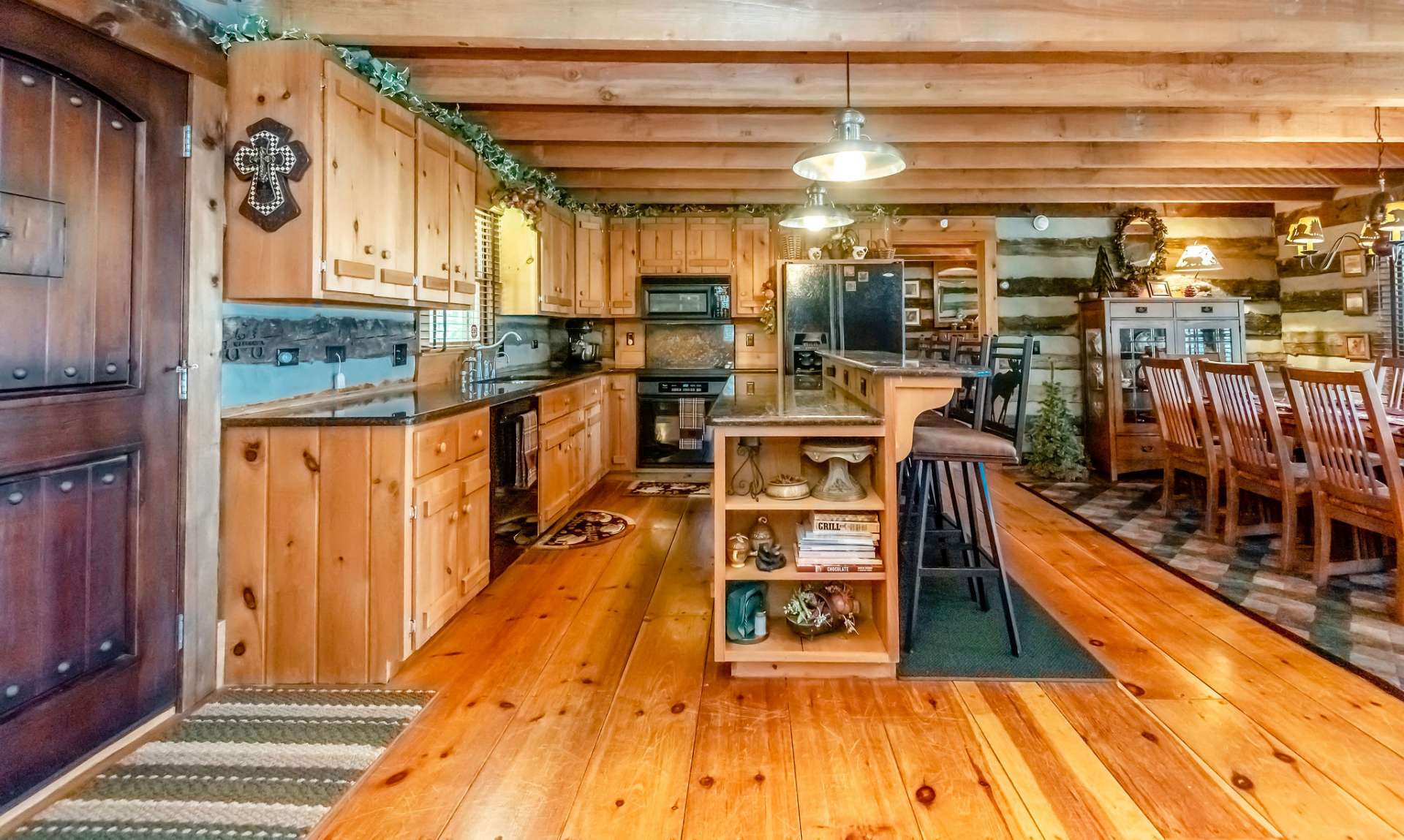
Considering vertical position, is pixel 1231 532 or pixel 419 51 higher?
pixel 419 51

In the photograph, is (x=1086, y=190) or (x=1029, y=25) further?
(x=1086, y=190)

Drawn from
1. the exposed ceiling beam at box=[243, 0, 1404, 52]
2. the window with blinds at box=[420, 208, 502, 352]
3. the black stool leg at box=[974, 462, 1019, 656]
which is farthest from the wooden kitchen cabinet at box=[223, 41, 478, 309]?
the black stool leg at box=[974, 462, 1019, 656]

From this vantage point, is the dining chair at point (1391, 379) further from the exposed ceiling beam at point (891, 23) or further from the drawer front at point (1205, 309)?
the exposed ceiling beam at point (891, 23)

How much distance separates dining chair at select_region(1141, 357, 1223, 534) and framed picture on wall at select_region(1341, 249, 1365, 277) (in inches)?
93.7

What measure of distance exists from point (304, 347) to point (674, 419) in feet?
10.8

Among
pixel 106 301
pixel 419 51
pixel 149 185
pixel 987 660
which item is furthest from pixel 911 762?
pixel 419 51

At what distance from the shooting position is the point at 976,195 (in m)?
5.21

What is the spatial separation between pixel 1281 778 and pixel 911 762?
90 cm

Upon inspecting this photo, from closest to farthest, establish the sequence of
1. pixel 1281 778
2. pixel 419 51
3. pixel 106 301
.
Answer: pixel 1281 778, pixel 106 301, pixel 419 51

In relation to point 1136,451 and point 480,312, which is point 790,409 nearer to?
point 480,312

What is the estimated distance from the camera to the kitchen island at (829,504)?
2.09 meters


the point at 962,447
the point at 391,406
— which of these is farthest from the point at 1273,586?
the point at 391,406

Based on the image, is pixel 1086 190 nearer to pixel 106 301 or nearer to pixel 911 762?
pixel 911 762

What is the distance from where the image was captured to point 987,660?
2252 mm
